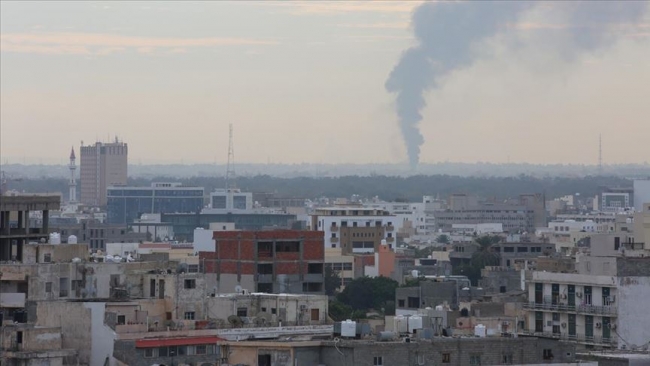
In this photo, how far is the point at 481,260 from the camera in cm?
12562

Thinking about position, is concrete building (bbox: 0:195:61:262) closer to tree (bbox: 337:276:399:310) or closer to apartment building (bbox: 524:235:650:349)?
apartment building (bbox: 524:235:650:349)

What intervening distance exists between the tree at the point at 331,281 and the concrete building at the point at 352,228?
2669 centimetres

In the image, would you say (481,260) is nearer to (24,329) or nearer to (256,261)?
(256,261)

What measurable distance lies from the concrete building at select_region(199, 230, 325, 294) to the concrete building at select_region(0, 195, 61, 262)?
17.8 metres

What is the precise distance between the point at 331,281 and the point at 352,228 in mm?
35956

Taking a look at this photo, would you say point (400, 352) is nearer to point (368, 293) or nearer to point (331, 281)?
point (368, 293)

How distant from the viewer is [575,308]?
50.5 metres

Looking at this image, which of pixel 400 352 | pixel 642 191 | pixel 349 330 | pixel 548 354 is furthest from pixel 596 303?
pixel 642 191

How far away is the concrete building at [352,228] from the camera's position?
145m

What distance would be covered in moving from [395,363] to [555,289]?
1188 centimetres

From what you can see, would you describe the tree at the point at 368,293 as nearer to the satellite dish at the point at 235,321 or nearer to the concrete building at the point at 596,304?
the concrete building at the point at 596,304

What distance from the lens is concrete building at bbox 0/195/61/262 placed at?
60.4m

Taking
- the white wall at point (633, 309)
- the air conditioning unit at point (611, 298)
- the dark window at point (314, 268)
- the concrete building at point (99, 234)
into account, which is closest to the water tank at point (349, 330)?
the white wall at point (633, 309)

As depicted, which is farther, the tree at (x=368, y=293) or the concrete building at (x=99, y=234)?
the concrete building at (x=99, y=234)
